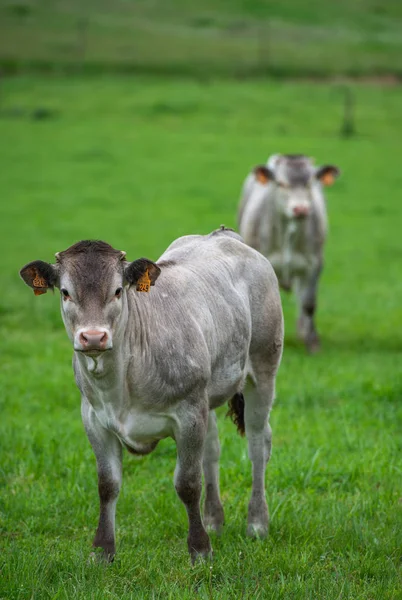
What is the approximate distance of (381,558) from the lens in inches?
209

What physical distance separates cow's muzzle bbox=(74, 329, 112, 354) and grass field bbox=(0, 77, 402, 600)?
3.85ft

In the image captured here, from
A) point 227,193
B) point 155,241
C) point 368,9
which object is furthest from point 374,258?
point 368,9

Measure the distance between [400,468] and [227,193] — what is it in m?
18.3

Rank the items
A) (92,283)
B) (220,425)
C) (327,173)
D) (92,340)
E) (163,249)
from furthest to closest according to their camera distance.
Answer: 1. (163,249)
2. (327,173)
3. (220,425)
4. (92,283)
5. (92,340)

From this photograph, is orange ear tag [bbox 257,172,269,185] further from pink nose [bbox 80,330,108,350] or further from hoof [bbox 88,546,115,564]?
pink nose [bbox 80,330,108,350]

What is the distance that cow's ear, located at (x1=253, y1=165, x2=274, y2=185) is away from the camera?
12.5 metres

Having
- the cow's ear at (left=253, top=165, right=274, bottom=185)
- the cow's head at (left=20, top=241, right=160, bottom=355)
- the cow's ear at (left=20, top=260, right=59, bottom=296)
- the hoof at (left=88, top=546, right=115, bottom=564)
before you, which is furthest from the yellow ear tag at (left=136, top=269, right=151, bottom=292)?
the cow's ear at (left=253, top=165, right=274, bottom=185)

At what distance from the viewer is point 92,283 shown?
4.81m

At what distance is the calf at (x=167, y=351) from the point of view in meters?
4.91

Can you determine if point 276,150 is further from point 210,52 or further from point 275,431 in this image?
point 210,52

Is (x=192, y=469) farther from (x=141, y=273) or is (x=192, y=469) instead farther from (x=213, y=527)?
(x=141, y=273)

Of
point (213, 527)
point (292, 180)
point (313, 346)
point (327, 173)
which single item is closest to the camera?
point (213, 527)

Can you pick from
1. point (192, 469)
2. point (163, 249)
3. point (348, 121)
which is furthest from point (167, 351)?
point (348, 121)

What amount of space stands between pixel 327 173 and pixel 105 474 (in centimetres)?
835
